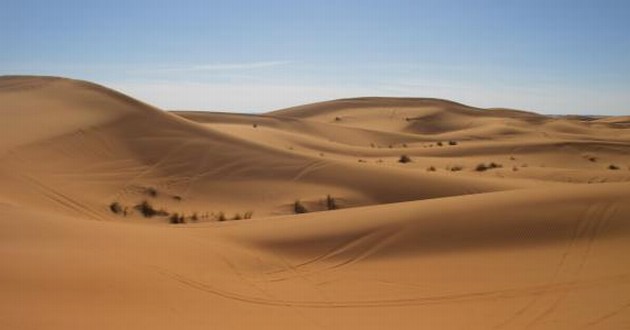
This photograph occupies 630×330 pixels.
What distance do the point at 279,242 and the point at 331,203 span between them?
5950mm

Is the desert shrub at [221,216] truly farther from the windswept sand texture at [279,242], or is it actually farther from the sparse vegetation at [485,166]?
the sparse vegetation at [485,166]

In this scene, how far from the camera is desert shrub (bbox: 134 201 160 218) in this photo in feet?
45.8

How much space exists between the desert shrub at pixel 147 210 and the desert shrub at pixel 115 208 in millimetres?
408

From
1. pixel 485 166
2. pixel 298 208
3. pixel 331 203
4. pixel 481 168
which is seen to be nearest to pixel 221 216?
pixel 298 208

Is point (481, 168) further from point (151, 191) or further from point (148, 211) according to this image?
point (148, 211)

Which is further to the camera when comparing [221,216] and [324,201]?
[324,201]

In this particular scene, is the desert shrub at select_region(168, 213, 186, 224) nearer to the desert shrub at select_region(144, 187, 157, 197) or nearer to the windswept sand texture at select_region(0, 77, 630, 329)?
the windswept sand texture at select_region(0, 77, 630, 329)

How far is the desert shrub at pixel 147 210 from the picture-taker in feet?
45.8

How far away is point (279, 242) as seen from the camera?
9773 millimetres

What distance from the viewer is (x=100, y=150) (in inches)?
725

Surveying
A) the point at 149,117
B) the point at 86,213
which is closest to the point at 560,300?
the point at 86,213

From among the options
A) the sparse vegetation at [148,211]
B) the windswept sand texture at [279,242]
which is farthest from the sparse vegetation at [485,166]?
the sparse vegetation at [148,211]

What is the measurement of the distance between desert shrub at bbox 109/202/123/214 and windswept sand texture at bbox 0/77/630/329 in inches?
6.8

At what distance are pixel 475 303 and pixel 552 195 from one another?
5351 mm
